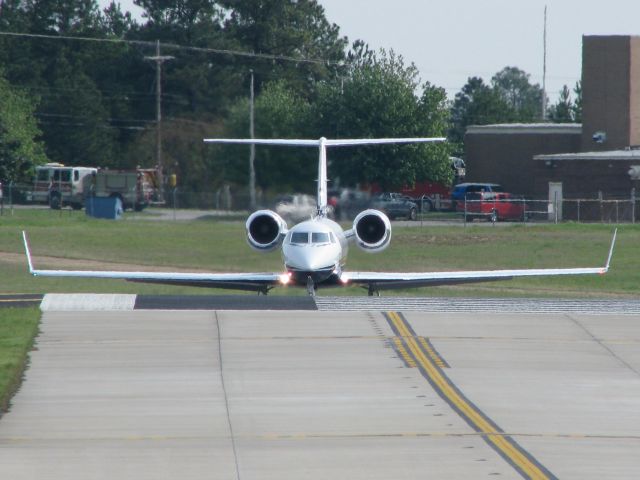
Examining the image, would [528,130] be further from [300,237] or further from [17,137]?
[300,237]

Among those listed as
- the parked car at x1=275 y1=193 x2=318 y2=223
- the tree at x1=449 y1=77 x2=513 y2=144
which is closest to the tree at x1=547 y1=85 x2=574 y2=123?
the tree at x1=449 y1=77 x2=513 y2=144

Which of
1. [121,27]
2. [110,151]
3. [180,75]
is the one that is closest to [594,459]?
[180,75]

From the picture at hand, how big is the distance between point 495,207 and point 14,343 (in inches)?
1815

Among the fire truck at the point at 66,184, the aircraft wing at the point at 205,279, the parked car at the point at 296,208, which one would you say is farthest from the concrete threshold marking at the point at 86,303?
the fire truck at the point at 66,184

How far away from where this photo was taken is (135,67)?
8975cm

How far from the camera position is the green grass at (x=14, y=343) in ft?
57.4

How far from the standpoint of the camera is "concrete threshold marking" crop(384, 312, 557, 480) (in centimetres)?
1278

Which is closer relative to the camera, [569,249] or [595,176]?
[569,249]

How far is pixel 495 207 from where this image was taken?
214 feet

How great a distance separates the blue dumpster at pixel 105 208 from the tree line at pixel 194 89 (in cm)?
577

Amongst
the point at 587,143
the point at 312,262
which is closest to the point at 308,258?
the point at 312,262

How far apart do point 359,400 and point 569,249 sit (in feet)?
112

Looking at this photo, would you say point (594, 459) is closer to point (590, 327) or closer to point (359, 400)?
point (359, 400)

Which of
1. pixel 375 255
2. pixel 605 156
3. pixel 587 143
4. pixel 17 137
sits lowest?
pixel 375 255
